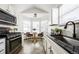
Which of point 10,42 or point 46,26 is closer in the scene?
point 10,42

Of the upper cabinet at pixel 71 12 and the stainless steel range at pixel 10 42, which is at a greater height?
the upper cabinet at pixel 71 12

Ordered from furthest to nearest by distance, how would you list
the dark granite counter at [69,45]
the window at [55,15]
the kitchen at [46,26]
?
the window at [55,15] → the kitchen at [46,26] → the dark granite counter at [69,45]

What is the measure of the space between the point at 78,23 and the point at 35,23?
231 inches

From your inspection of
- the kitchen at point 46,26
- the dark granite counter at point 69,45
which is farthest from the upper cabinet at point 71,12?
the dark granite counter at point 69,45

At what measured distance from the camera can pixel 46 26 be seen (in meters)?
5.88

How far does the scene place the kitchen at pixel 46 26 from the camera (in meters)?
1.85

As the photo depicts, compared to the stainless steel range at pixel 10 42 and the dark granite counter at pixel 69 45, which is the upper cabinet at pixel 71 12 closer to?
the dark granite counter at pixel 69 45

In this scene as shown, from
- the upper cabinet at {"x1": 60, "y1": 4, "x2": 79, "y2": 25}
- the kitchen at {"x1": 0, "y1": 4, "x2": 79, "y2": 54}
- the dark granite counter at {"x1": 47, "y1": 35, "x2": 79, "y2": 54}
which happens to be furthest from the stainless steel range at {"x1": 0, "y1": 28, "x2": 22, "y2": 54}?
the upper cabinet at {"x1": 60, "y1": 4, "x2": 79, "y2": 25}

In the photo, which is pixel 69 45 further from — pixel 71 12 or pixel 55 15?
pixel 55 15

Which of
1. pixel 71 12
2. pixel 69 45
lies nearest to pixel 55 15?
pixel 71 12

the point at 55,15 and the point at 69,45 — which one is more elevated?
the point at 55,15

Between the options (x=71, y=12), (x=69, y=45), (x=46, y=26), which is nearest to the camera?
(x=69, y=45)

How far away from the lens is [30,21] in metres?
7.61
